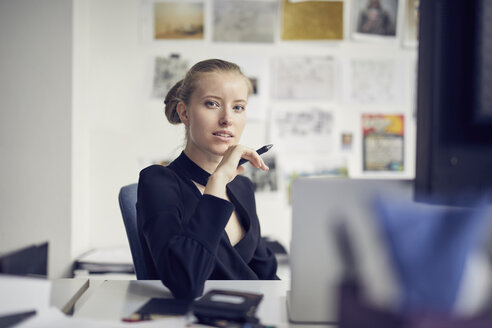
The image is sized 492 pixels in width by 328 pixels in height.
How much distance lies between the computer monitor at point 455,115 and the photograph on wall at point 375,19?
62.5 inches

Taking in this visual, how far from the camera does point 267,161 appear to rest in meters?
1.93

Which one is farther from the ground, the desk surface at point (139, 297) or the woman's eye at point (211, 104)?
the woman's eye at point (211, 104)

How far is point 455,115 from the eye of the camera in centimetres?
43

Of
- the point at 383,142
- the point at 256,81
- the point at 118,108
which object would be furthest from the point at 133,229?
the point at 383,142

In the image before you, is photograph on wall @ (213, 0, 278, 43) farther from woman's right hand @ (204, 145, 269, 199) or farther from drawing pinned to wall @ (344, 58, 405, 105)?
woman's right hand @ (204, 145, 269, 199)

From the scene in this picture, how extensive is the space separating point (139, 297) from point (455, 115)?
558mm

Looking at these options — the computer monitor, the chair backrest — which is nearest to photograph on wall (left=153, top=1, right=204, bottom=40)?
the chair backrest

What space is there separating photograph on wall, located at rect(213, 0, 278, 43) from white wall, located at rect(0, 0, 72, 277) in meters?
0.60

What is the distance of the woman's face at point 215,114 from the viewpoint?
1.10 metres

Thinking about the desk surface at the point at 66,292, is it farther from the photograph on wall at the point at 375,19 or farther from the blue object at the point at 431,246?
the photograph on wall at the point at 375,19

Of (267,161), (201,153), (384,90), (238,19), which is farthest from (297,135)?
(201,153)

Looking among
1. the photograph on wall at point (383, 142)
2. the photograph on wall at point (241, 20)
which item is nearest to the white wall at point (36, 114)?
the photograph on wall at point (241, 20)

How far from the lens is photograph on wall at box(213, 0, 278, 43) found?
6.19ft

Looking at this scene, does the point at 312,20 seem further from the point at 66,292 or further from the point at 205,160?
the point at 66,292
